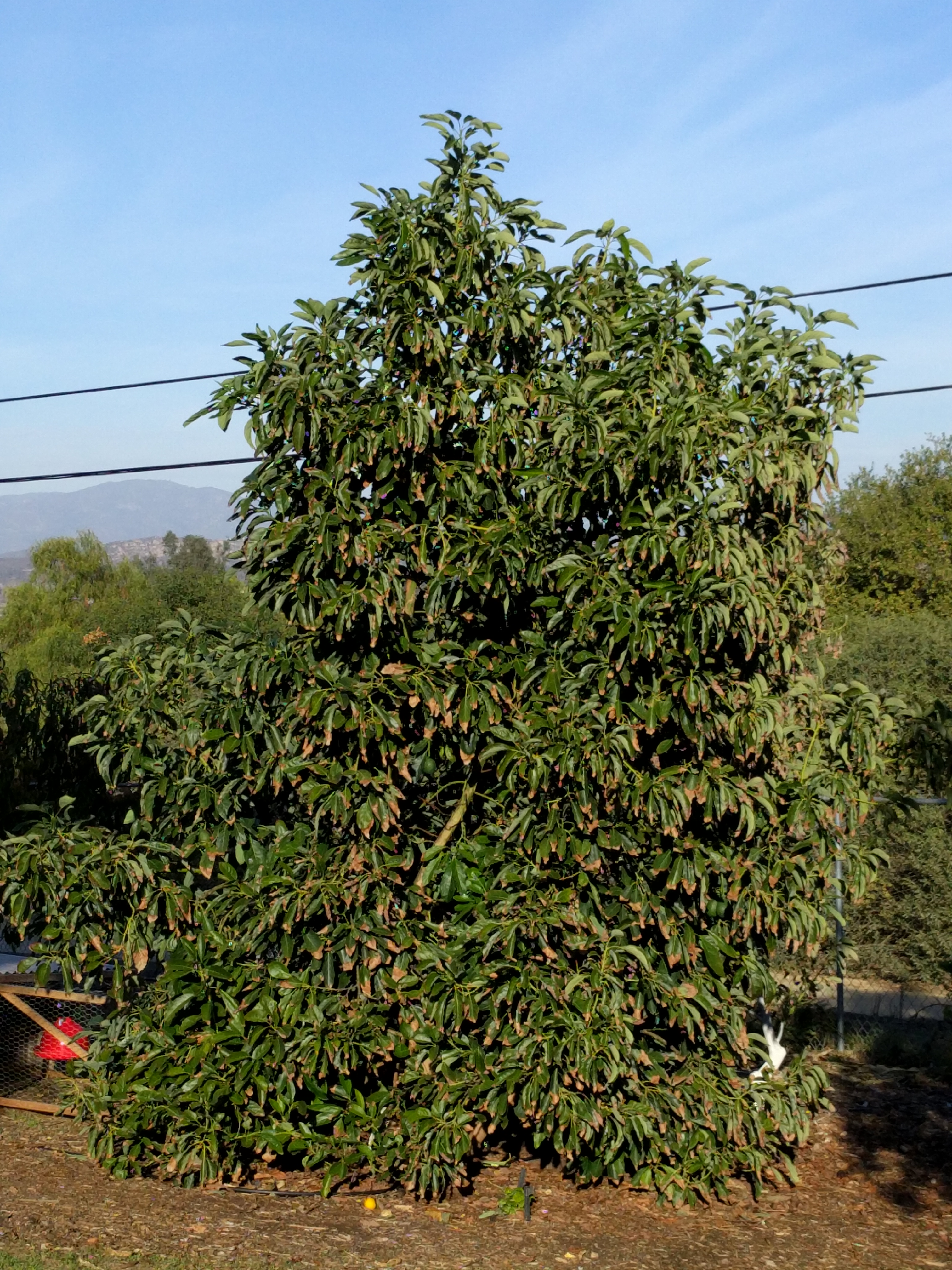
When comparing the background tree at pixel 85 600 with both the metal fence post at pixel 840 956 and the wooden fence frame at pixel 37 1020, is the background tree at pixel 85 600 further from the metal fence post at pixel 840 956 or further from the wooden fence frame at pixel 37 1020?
the metal fence post at pixel 840 956

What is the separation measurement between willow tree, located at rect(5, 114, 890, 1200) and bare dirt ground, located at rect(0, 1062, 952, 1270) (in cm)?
19

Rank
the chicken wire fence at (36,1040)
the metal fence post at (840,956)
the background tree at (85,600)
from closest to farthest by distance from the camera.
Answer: the metal fence post at (840,956) < the chicken wire fence at (36,1040) < the background tree at (85,600)

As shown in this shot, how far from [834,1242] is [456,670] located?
9.60 feet

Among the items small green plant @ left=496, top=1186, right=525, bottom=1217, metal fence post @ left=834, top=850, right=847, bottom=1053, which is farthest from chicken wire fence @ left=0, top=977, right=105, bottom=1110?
metal fence post @ left=834, top=850, right=847, bottom=1053

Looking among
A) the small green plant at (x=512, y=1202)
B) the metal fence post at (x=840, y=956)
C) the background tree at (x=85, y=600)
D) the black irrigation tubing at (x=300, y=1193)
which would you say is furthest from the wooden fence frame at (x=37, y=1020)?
the background tree at (x=85, y=600)

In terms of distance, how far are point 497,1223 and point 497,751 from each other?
2.12 metres

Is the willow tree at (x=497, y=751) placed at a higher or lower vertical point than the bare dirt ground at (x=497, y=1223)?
higher

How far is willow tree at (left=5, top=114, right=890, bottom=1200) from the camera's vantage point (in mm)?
4992

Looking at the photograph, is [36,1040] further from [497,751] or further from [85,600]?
[85,600]

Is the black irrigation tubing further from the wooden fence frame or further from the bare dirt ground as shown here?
the wooden fence frame

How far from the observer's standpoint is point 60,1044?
281 inches

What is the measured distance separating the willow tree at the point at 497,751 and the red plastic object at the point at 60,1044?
1.56 metres

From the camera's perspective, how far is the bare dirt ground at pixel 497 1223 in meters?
4.88

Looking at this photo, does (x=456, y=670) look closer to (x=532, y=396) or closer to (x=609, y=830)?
(x=609, y=830)
